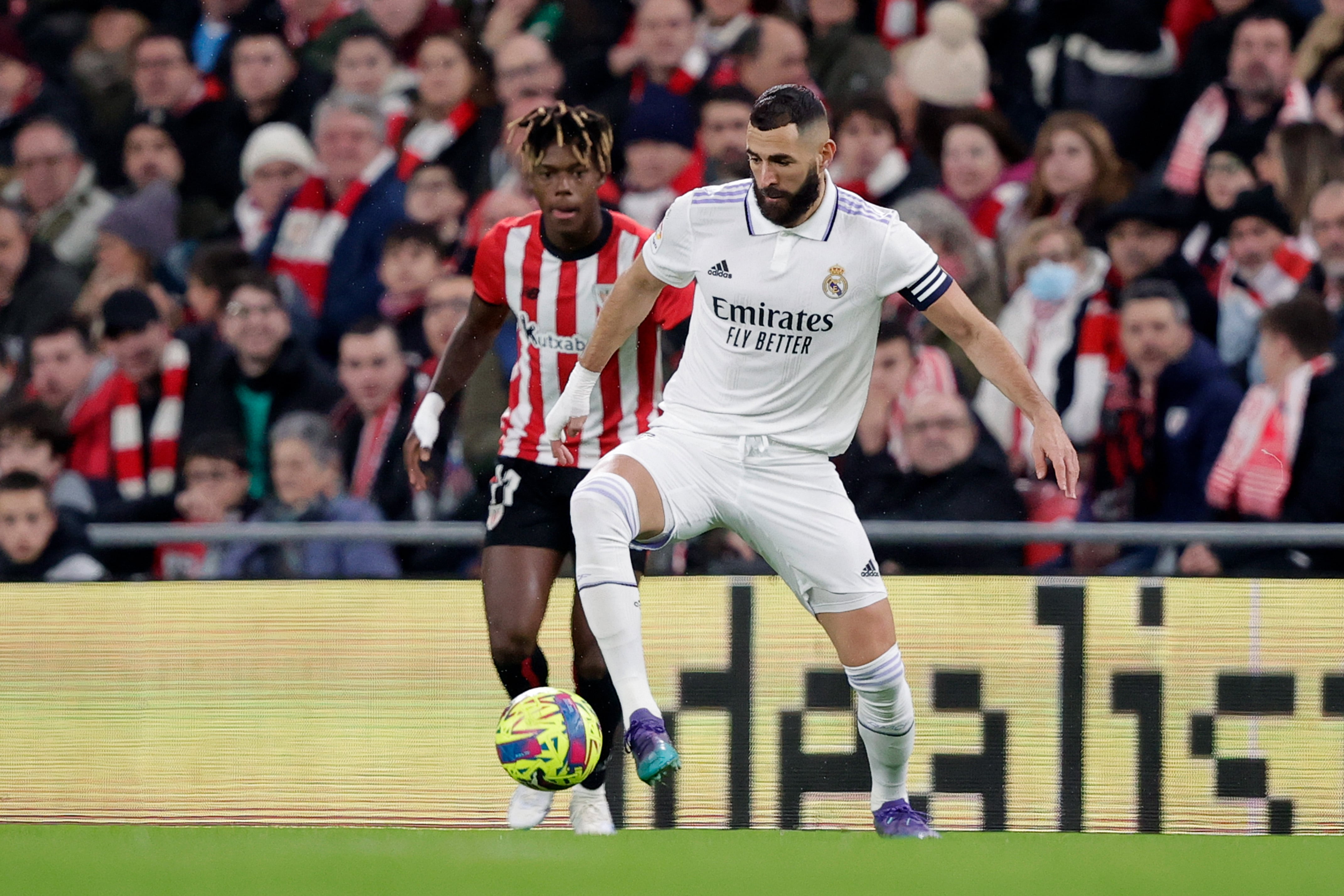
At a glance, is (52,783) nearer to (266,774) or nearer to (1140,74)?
(266,774)

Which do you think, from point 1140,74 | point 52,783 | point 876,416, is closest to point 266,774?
point 52,783

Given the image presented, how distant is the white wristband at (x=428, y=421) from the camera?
19.6ft

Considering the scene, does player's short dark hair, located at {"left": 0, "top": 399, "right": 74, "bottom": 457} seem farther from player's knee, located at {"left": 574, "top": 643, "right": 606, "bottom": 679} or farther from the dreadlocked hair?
the dreadlocked hair

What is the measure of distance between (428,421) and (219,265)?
3.40 m

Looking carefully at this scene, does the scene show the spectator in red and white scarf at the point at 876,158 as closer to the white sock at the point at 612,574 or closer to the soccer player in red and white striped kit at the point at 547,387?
the soccer player in red and white striped kit at the point at 547,387

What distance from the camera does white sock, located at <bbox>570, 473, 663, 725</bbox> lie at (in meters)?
4.92

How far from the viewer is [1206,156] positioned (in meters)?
8.13

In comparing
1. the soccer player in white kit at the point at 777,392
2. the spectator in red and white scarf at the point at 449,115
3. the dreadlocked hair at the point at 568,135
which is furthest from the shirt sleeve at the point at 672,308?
the spectator in red and white scarf at the point at 449,115

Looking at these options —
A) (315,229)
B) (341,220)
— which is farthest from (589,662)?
(315,229)

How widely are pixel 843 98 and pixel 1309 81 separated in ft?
6.92

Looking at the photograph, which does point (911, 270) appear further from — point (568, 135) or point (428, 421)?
point (428, 421)

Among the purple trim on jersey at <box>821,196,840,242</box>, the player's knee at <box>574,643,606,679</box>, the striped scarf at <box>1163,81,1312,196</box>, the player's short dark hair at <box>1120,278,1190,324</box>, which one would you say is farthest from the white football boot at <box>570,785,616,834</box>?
the striped scarf at <box>1163,81,1312,196</box>

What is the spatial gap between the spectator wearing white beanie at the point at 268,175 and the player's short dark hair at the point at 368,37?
0.55m

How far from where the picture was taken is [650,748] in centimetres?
462
